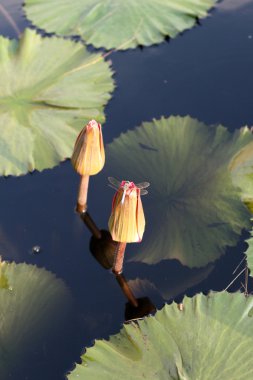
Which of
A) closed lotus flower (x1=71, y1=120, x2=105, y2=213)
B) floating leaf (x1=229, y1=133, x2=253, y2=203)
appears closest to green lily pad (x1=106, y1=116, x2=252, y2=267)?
floating leaf (x1=229, y1=133, x2=253, y2=203)

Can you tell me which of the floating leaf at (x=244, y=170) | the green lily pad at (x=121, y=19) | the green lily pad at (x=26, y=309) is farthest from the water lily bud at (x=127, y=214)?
the green lily pad at (x=121, y=19)

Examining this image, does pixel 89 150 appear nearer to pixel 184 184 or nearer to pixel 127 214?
pixel 127 214

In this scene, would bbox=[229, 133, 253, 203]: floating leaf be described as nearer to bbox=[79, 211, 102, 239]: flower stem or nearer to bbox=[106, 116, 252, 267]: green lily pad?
bbox=[106, 116, 252, 267]: green lily pad

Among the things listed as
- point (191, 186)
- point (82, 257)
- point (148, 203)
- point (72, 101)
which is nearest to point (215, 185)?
point (191, 186)

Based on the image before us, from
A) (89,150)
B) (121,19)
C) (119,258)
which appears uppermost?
(121,19)

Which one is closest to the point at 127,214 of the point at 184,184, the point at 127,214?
the point at 127,214

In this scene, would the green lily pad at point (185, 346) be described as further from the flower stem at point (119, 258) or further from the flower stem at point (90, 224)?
the flower stem at point (90, 224)
